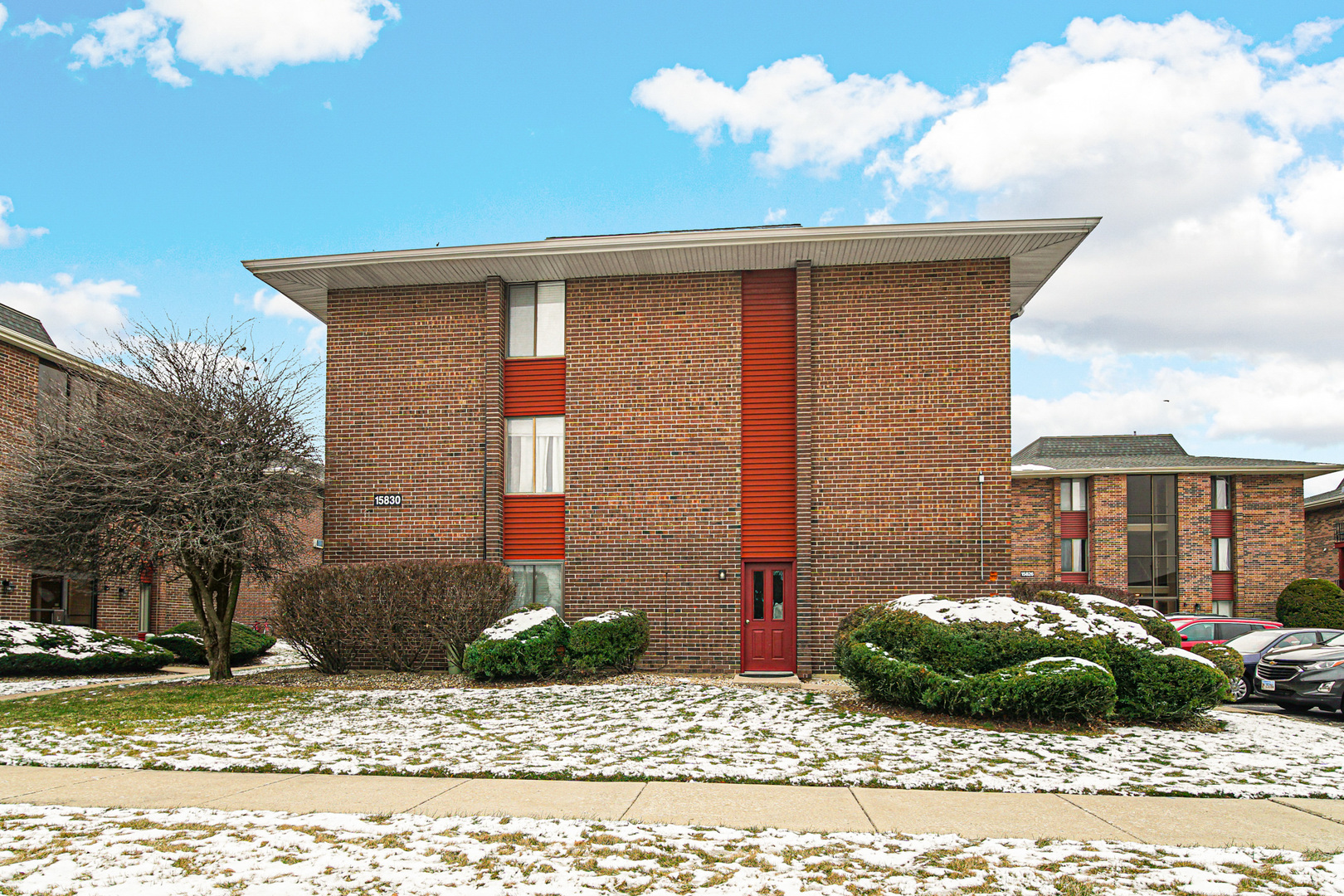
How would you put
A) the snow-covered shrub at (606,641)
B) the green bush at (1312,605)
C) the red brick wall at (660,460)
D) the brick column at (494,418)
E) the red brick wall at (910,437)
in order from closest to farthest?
1. the snow-covered shrub at (606,641)
2. the red brick wall at (910,437)
3. the red brick wall at (660,460)
4. the brick column at (494,418)
5. the green bush at (1312,605)

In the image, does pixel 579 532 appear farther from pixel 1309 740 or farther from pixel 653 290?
pixel 1309 740

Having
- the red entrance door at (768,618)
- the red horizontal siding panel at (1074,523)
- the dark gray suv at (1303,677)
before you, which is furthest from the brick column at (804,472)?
the red horizontal siding panel at (1074,523)

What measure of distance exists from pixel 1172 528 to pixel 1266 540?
3471 mm

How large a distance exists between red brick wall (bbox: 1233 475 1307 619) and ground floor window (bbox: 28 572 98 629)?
39.9 meters

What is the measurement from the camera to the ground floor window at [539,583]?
18.3 meters

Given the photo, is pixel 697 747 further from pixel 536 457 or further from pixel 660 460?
pixel 536 457

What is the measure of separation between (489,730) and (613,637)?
530 centimetres

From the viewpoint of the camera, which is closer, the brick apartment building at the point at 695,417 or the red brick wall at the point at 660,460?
the brick apartment building at the point at 695,417

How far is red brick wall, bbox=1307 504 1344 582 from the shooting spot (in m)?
38.2

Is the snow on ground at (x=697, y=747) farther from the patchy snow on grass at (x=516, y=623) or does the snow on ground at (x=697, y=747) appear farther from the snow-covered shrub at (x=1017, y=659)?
the patchy snow on grass at (x=516, y=623)

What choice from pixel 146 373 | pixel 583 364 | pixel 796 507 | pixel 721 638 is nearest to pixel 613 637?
pixel 721 638

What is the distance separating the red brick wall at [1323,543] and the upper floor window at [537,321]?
35280 millimetres

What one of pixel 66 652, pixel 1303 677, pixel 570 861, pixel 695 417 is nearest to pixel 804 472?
pixel 695 417

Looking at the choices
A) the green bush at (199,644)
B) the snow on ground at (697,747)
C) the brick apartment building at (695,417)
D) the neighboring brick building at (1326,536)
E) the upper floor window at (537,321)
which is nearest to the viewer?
the snow on ground at (697,747)
